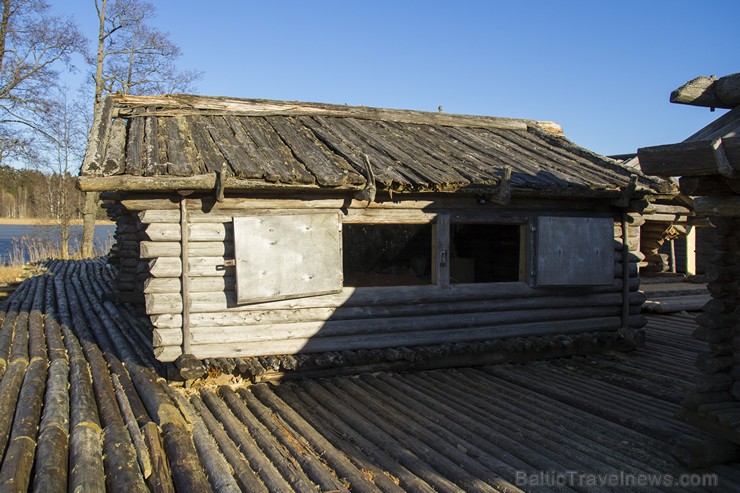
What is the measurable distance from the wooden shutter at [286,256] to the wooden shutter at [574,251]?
9.72 feet

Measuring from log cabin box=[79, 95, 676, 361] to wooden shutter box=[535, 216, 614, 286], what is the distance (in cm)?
2

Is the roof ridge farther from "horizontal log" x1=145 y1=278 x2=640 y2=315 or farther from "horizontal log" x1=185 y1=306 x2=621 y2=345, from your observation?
"horizontal log" x1=185 y1=306 x2=621 y2=345

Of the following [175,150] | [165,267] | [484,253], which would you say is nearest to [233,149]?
[175,150]

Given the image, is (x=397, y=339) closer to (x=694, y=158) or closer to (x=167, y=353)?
(x=167, y=353)

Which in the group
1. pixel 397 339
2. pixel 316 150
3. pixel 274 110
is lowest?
pixel 397 339

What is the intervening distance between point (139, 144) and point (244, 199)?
1.56 metres

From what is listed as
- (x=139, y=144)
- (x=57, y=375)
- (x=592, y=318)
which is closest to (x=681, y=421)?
(x=592, y=318)

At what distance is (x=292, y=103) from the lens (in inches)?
374

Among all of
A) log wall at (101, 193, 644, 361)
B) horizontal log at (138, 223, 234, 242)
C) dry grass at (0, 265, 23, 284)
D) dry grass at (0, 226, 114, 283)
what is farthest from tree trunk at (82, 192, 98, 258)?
horizontal log at (138, 223, 234, 242)

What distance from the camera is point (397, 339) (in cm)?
741

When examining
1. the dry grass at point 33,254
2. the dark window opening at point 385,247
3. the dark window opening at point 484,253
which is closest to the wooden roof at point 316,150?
the dark window opening at point 484,253

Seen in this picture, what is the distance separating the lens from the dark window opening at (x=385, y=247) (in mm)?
13883

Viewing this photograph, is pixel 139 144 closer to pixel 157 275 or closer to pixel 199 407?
pixel 157 275

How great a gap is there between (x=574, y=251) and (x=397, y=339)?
2878 millimetres
